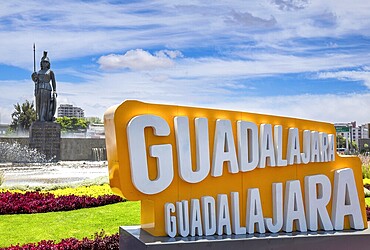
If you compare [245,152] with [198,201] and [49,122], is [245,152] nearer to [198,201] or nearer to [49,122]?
[198,201]

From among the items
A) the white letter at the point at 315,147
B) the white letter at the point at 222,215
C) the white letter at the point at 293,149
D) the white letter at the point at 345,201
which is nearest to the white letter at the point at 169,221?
the white letter at the point at 222,215

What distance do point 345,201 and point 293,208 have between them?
819 mm

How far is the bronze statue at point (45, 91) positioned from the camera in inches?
1004

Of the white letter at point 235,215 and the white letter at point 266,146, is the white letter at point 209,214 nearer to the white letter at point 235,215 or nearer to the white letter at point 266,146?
the white letter at point 235,215

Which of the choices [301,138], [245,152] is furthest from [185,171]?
[301,138]

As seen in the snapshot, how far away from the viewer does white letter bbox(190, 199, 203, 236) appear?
5914 mm

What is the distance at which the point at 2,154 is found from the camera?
27.2 meters

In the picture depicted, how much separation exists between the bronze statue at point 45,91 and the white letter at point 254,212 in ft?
68.1

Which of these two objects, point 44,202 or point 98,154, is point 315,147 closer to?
point 44,202

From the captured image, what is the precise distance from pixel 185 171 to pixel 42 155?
2136 cm

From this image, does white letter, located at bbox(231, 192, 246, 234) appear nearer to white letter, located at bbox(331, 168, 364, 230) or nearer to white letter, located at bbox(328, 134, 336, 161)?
white letter, located at bbox(331, 168, 364, 230)

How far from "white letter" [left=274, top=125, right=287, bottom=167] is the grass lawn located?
3046 mm

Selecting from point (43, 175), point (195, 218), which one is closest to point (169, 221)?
point (195, 218)

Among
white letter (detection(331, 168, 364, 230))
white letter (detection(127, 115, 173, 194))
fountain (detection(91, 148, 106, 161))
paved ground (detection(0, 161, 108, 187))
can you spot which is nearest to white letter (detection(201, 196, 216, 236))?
white letter (detection(127, 115, 173, 194))
